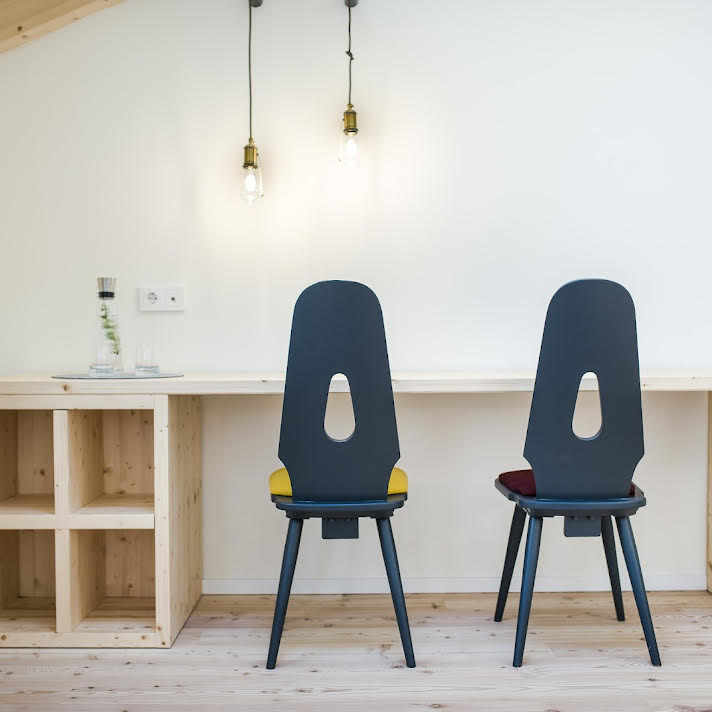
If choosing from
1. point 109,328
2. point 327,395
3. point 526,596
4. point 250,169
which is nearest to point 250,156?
point 250,169

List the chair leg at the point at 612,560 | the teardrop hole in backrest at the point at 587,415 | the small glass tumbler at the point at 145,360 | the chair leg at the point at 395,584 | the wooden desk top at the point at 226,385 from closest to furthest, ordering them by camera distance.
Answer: the chair leg at the point at 395,584 → the wooden desk top at the point at 226,385 → the chair leg at the point at 612,560 → the small glass tumbler at the point at 145,360 → the teardrop hole in backrest at the point at 587,415

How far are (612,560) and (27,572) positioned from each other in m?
1.87

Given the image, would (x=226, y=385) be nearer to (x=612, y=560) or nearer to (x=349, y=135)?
(x=349, y=135)

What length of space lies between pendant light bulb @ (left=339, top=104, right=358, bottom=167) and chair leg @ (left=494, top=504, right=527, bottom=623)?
1.24 meters

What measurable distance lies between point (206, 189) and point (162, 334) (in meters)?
0.52

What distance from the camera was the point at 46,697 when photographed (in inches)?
58.0

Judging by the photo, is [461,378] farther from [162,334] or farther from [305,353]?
[162,334]

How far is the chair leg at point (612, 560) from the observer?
1830 mm

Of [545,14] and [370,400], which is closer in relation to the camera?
[370,400]

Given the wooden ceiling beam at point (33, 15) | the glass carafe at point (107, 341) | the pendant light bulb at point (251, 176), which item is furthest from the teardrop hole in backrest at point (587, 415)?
the wooden ceiling beam at point (33, 15)

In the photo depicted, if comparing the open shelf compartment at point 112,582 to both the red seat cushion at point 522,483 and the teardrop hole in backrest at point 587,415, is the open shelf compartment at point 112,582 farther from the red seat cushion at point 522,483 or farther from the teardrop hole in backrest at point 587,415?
the teardrop hole in backrest at point 587,415

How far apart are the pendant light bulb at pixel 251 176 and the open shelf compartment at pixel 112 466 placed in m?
0.80

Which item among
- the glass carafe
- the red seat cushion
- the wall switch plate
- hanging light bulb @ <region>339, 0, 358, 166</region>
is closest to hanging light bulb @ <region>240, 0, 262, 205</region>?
hanging light bulb @ <region>339, 0, 358, 166</region>

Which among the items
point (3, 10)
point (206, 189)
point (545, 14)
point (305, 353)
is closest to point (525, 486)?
point (305, 353)
